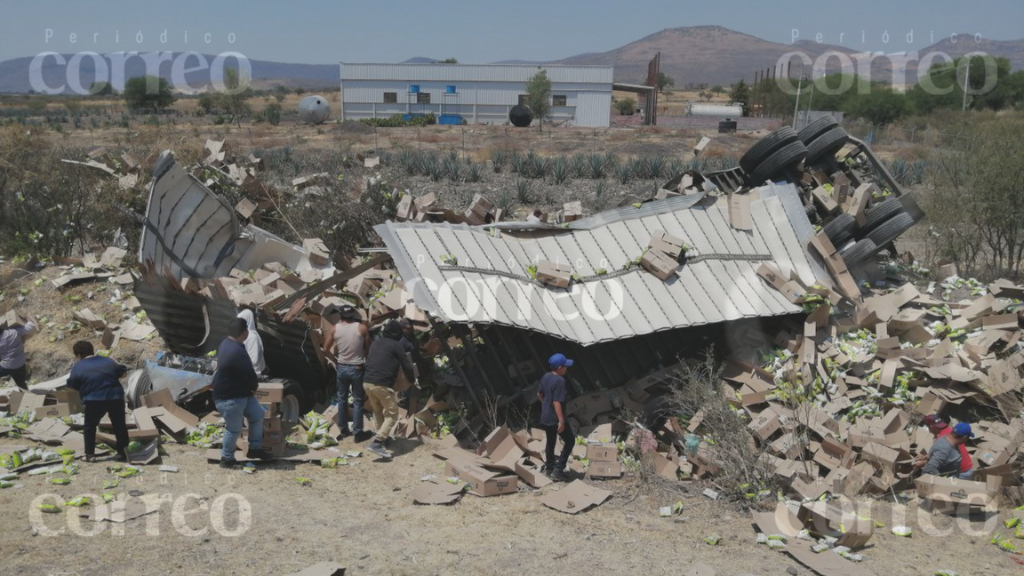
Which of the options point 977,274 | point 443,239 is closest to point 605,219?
point 443,239

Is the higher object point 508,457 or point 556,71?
point 556,71

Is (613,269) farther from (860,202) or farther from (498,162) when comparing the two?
(498,162)

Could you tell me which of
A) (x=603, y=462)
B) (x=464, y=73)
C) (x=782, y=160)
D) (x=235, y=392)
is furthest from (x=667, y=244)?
(x=464, y=73)

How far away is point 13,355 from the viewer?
9.05 metres

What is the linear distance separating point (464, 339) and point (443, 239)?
1.05 meters

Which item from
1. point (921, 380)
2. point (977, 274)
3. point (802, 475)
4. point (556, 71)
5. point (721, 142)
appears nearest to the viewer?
point (802, 475)

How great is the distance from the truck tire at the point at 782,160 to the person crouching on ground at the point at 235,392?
648 cm

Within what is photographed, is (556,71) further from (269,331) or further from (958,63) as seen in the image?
(269,331)

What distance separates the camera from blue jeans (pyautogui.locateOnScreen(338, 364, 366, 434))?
7648mm

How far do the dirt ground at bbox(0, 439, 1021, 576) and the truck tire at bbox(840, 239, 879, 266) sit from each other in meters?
3.37

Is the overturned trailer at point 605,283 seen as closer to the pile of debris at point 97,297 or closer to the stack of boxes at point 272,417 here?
the stack of boxes at point 272,417

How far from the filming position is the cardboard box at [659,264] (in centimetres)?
805

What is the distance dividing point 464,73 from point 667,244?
4225cm

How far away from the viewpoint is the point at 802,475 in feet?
22.7
